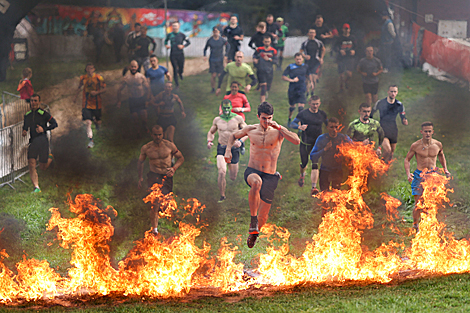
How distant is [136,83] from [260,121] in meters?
5.77

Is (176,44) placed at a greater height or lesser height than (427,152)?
greater

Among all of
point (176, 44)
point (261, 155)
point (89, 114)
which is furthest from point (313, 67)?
point (261, 155)

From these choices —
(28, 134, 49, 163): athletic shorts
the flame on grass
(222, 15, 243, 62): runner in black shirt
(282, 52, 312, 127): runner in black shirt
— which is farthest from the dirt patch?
the flame on grass

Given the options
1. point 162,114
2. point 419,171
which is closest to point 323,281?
point 419,171

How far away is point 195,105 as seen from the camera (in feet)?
51.8

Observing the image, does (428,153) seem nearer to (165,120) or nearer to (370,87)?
(370,87)

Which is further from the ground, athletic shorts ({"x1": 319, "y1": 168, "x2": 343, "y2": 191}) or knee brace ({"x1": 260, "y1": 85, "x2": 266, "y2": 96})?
knee brace ({"x1": 260, "y1": 85, "x2": 266, "y2": 96})

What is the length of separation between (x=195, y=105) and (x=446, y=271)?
8629 millimetres

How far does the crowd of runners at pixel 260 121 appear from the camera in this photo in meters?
8.68

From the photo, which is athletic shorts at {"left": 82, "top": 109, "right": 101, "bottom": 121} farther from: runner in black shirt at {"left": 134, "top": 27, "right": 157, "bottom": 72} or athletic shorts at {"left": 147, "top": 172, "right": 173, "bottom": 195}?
athletic shorts at {"left": 147, "top": 172, "right": 173, "bottom": 195}

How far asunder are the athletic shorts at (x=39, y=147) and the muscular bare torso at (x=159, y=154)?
326 cm

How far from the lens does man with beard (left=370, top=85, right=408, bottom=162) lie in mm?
11711

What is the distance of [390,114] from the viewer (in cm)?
1184

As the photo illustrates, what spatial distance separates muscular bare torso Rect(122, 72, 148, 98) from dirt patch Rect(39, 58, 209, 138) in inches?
95.6
